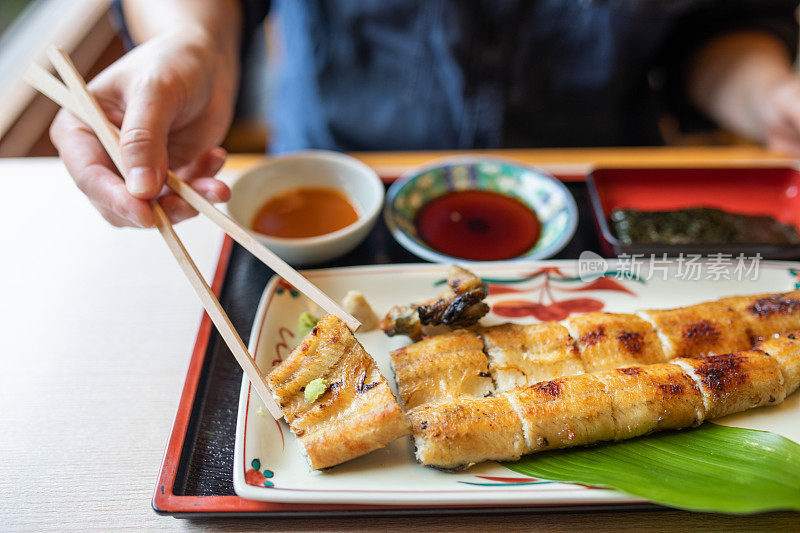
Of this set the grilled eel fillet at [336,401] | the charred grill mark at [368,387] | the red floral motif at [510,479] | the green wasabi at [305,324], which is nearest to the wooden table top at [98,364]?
the red floral motif at [510,479]

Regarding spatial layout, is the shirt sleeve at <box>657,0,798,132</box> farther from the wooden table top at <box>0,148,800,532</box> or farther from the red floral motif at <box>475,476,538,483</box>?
the red floral motif at <box>475,476,538,483</box>

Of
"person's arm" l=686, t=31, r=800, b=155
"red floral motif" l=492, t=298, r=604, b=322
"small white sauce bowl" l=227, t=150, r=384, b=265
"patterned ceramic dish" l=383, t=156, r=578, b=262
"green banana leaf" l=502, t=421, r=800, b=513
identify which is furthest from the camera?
"person's arm" l=686, t=31, r=800, b=155

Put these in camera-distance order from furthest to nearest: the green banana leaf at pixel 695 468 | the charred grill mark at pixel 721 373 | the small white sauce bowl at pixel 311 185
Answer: the small white sauce bowl at pixel 311 185, the charred grill mark at pixel 721 373, the green banana leaf at pixel 695 468

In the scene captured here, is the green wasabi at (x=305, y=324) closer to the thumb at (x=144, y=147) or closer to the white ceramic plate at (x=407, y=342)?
the white ceramic plate at (x=407, y=342)

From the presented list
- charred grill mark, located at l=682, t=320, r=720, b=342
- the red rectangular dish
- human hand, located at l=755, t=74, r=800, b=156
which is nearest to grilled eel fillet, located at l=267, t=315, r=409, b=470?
charred grill mark, located at l=682, t=320, r=720, b=342

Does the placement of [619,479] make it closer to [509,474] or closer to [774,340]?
[509,474]

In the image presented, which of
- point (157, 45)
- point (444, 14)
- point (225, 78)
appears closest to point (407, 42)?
point (444, 14)

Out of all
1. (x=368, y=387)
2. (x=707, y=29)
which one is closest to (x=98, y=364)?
(x=368, y=387)
